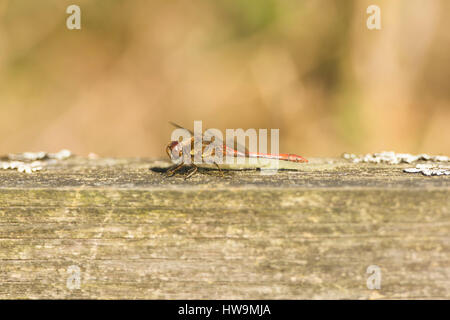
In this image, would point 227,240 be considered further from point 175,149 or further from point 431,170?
point 431,170

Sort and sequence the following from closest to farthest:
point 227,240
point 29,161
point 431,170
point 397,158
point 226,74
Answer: point 227,240
point 431,170
point 397,158
point 29,161
point 226,74

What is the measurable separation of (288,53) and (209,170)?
452 cm

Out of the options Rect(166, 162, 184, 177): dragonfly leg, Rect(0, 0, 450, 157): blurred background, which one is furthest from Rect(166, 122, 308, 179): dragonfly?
Rect(0, 0, 450, 157): blurred background

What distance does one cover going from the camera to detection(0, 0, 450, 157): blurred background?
241 inches

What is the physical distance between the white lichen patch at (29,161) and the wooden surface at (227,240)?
0.73 meters

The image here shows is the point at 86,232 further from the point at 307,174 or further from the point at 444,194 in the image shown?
the point at 444,194

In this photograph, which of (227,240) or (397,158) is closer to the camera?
(227,240)

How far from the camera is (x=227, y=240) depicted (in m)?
1.72

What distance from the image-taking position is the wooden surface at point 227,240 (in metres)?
1.68

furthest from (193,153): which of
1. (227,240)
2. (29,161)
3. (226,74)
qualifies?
(226,74)

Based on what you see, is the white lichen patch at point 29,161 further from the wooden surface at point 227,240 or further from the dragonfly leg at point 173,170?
the dragonfly leg at point 173,170

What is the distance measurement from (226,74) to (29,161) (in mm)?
4306

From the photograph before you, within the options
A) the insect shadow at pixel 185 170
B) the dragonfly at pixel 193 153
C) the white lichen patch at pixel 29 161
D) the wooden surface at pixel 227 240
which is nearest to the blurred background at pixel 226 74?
the white lichen patch at pixel 29 161

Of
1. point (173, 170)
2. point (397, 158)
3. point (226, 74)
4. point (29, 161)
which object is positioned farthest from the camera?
point (226, 74)
